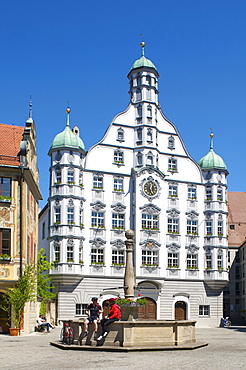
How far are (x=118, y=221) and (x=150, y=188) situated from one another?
4622mm

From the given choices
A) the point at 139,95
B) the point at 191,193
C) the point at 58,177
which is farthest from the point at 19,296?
the point at 139,95

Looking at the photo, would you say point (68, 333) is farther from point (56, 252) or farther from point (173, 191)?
point (173, 191)

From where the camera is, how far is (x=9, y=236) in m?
33.9

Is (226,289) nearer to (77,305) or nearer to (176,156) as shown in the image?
(176,156)

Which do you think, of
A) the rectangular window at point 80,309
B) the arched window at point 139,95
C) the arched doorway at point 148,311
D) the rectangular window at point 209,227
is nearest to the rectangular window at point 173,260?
the arched doorway at point 148,311

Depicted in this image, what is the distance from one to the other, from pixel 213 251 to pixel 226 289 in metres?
15.3

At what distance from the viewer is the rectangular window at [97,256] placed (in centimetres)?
5500

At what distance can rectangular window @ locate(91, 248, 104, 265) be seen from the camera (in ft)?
180

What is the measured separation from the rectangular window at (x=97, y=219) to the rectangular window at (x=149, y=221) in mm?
4224

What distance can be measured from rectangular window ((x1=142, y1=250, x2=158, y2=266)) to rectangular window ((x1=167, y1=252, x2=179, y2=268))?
1.67m

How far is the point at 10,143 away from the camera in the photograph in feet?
120

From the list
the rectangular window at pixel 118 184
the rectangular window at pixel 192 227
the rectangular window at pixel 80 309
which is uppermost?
the rectangular window at pixel 118 184

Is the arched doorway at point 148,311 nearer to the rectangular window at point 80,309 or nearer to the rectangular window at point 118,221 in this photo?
the rectangular window at point 80,309

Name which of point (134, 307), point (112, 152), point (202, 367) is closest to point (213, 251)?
point (112, 152)
